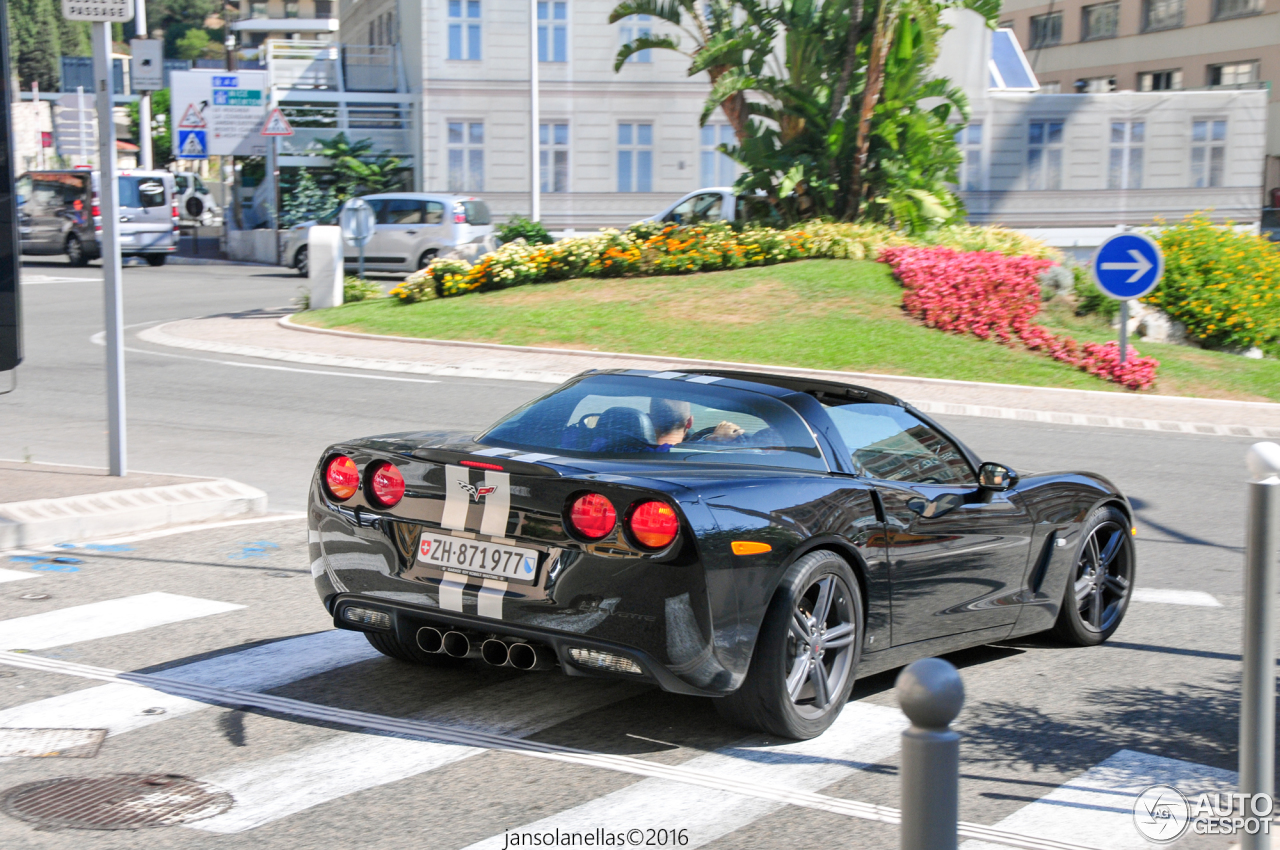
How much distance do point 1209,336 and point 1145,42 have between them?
137ft

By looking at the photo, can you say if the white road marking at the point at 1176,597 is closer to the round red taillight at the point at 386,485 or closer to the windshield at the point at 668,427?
the windshield at the point at 668,427

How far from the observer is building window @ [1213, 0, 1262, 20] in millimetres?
54372

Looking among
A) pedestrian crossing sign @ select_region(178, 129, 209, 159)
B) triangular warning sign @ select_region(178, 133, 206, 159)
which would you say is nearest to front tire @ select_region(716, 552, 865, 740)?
pedestrian crossing sign @ select_region(178, 129, 209, 159)

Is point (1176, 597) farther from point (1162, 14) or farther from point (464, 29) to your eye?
point (1162, 14)

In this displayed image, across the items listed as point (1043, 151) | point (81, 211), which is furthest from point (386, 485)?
point (1043, 151)

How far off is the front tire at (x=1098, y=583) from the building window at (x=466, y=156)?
123ft

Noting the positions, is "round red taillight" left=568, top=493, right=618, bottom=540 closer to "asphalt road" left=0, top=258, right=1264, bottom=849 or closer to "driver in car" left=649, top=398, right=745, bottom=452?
"driver in car" left=649, top=398, right=745, bottom=452

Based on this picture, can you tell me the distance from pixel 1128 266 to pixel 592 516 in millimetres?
12934

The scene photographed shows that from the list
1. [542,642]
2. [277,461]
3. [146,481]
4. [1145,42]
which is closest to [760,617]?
[542,642]

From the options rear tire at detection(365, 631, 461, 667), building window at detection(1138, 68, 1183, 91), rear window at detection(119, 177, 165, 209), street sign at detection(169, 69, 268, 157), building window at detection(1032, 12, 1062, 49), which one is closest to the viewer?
rear tire at detection(365, 631, 461, 667)

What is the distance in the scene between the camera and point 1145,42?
58719mm

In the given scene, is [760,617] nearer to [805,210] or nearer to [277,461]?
[277,461]

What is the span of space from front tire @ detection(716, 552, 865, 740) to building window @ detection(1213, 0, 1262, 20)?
57.2m

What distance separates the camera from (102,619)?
20.4ft
